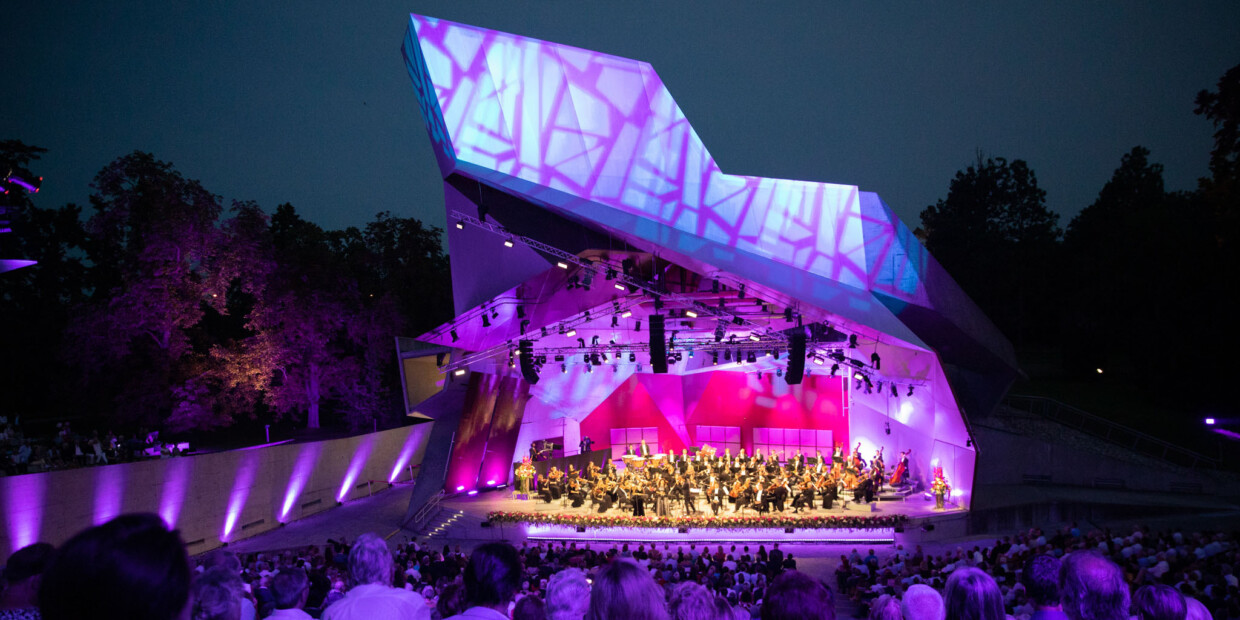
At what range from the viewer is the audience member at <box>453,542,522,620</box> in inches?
99.2

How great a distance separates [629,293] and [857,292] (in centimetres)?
542

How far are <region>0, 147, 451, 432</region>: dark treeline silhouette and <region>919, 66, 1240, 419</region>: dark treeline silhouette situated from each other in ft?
70.7

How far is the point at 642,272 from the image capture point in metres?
16.9

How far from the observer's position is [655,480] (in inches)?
738

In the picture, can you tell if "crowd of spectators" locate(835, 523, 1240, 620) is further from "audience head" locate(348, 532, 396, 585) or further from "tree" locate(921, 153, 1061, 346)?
"tree" locate(921, 153, 1061, 346)

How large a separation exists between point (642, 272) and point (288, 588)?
1402 centimetres

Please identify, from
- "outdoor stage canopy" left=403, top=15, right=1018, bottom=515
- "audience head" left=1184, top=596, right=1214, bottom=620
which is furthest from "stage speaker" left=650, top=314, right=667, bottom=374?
"audience head" left=1184, top=596, right=1214, bottom=620

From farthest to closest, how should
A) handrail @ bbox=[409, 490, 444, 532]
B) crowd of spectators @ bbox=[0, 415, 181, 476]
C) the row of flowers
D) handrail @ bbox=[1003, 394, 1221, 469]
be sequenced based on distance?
1. handrail @ bbox=[409, 490, 444, 532]
2. handrail @ bbox=[1003, 394, 1221, 469]
3. the row of flowers
4. crowd of spectators @ bbox=[0, 415, 181, 476]

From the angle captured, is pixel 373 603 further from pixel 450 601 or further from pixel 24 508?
pixel 24 508

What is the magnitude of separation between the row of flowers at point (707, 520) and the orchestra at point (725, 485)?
0.53 meters

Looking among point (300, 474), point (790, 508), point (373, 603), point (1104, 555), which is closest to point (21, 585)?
point (373, 603)

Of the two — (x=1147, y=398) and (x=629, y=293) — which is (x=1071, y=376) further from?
(x=629, y=293)

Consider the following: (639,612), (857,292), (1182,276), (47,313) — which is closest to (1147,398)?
(1182,276)

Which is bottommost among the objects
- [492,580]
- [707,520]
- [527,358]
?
[707,520]
